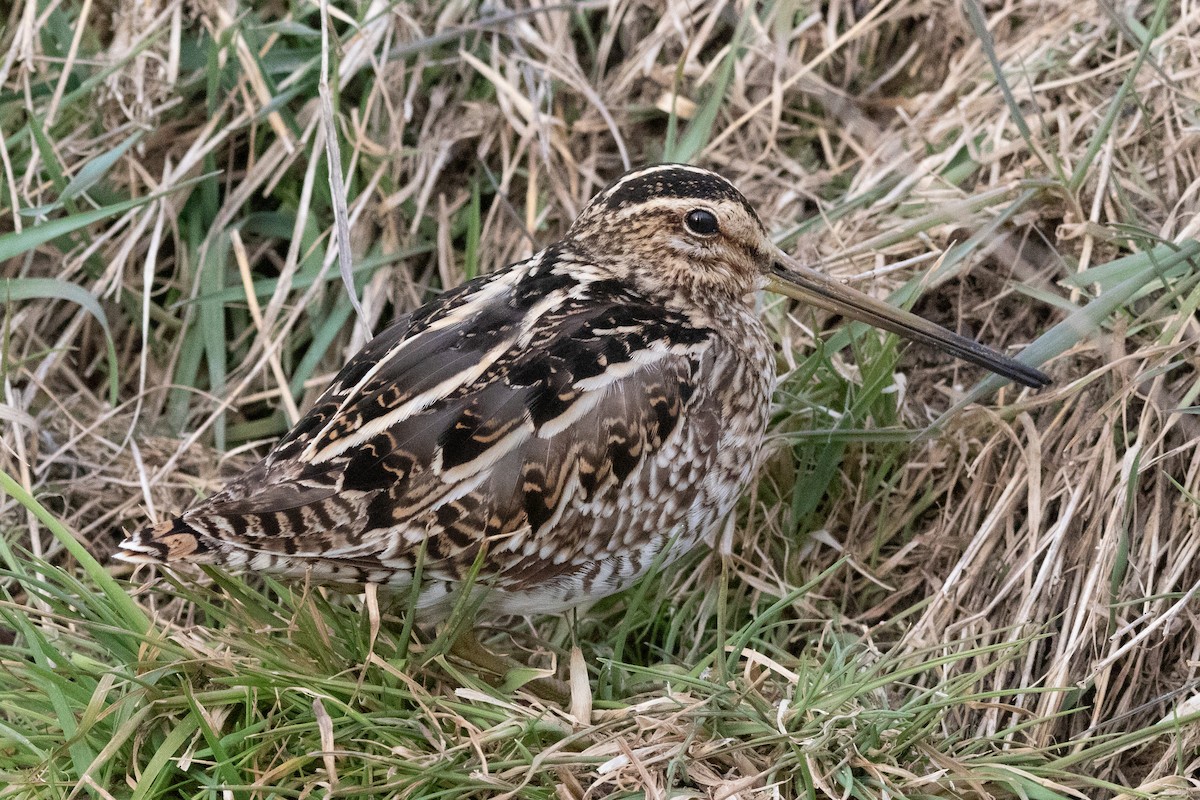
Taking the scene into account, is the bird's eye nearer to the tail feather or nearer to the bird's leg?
the bird's leg

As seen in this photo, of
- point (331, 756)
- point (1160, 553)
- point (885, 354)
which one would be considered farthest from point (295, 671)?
point (1160, 553)

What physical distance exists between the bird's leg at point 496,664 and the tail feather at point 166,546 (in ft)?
1.78

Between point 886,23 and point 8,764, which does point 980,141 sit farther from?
point 8,764

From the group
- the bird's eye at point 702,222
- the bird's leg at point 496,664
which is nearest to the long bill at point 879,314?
the bird's eye at point 702,222

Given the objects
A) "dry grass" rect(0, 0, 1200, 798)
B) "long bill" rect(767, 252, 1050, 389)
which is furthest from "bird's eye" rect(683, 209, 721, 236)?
"dry grass" rect(0, 0, 1200, 798)

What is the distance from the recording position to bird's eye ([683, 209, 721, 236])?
3.00 metres

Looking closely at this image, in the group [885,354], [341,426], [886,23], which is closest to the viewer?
[341,426]

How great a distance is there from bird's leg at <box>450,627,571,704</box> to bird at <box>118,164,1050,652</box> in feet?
0.24

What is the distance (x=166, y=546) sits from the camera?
8.04 ft

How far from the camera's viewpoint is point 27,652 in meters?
2.63

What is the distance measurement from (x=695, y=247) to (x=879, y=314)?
0.44 m

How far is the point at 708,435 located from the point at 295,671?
93cm

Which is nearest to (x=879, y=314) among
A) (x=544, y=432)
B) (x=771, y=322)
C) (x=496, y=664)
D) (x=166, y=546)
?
(x=771, y=322)

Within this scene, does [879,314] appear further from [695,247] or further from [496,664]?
[496,664]
